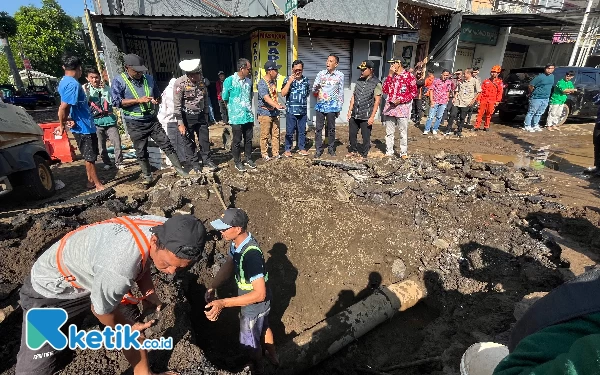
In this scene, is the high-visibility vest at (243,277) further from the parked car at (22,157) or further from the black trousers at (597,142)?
the black trousers at (597,142)

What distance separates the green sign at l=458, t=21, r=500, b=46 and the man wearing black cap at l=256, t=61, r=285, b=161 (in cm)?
1171

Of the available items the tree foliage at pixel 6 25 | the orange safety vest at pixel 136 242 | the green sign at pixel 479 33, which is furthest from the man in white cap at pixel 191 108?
the tree foliage at pixel 6 25

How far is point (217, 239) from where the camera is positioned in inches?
159

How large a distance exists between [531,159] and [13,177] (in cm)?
1012

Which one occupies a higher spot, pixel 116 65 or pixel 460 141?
pixel 116 65

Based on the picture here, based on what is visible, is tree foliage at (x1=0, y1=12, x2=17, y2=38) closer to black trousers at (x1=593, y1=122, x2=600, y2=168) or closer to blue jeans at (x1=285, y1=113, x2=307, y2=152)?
blue jeans at (x1=285, y1=113, x2=307, y2=152)

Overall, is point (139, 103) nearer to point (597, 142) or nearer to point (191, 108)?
point (191, 108)

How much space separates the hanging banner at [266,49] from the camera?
916 centimetres

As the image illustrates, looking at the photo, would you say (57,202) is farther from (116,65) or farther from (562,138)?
(562,138)

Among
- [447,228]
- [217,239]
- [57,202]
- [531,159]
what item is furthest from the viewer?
[531,159]

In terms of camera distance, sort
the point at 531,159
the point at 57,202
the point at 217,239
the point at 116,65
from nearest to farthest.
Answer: the point at 217,239, the point at 57,202, the point at 531,159, the point at 116,65

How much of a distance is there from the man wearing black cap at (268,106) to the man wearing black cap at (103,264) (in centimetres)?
440

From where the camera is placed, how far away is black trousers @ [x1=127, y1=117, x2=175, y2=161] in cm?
485

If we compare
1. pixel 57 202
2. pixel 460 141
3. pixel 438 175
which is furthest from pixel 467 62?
pixel 57 202
